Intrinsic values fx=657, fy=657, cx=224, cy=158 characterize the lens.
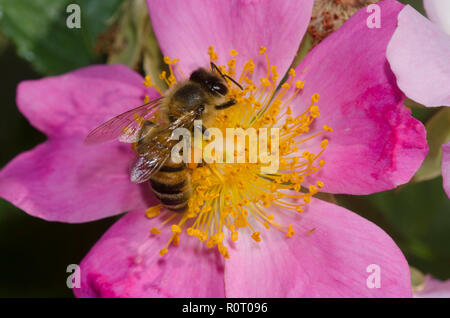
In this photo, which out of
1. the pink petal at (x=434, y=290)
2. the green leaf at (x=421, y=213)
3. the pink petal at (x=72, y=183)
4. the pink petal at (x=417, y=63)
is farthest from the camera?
the green leaf at (x=421, y=213)

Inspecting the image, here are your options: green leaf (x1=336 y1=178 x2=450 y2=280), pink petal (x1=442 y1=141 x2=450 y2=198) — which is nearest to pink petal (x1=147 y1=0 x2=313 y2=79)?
pink petal (x1=442 y1=141 x2=450 y2=198)

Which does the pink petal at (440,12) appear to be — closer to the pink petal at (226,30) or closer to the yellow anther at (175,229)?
the pink petal at (226,30)

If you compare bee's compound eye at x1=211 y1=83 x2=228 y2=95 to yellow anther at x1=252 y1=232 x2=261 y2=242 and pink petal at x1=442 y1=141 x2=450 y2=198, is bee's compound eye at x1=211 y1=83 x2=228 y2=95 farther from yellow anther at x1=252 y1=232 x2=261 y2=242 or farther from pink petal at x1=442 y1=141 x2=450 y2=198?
pink petal at x1=442 y1=141 x2=450 y2=198

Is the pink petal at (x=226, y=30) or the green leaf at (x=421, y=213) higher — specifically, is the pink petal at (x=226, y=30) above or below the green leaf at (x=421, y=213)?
above

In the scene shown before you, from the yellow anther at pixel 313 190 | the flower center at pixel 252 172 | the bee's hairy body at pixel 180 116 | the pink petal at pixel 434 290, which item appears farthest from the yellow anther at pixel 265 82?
the pink petal at pixel 434 290

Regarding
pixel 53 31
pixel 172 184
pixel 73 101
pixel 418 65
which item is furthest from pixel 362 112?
pixel 53 31

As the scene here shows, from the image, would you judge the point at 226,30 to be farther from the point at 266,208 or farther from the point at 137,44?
the point at 266,208
